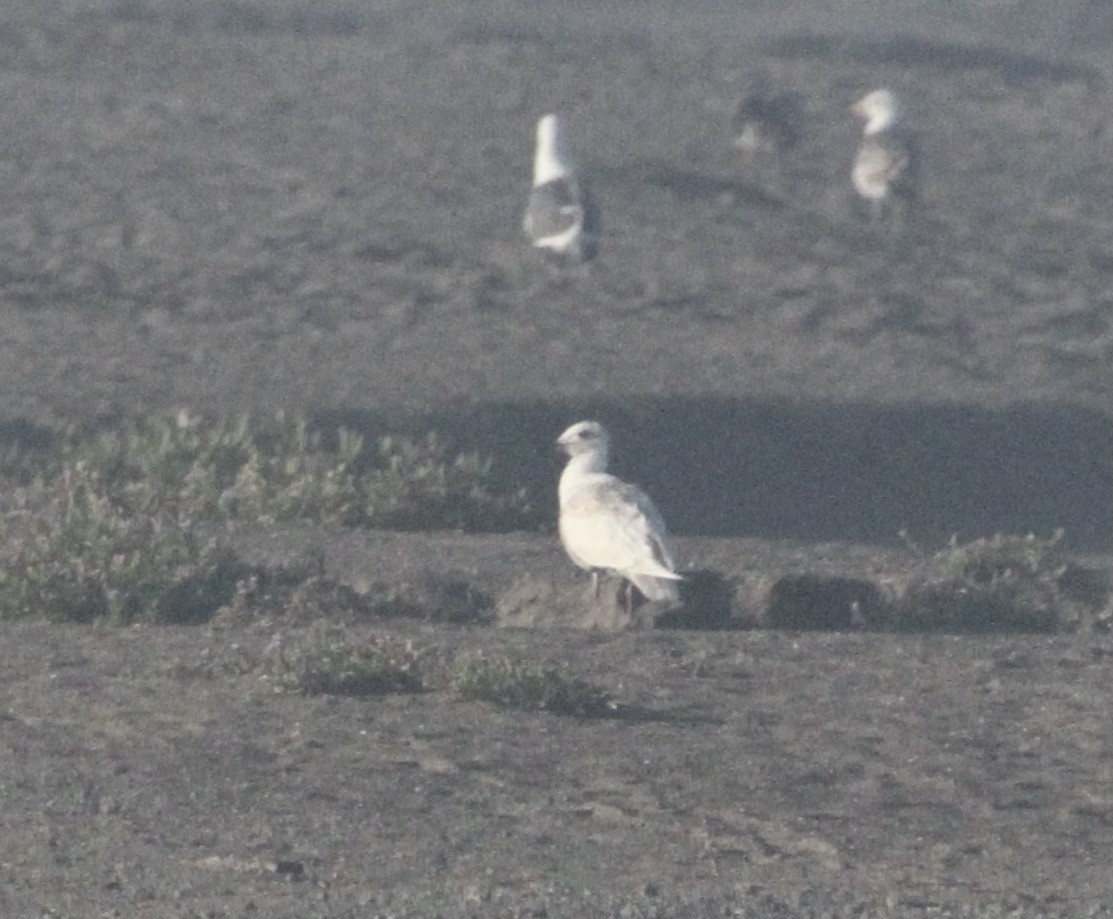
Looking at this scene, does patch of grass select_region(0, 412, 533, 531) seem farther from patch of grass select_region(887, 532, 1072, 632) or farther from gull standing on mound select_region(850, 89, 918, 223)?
gull standing on mound select_region(850, 89, 918, 223)

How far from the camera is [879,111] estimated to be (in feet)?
74.6

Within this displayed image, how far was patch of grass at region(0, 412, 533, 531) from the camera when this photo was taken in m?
11.9

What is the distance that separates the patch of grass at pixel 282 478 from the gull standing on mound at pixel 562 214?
4805 mm

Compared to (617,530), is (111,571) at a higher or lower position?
lower

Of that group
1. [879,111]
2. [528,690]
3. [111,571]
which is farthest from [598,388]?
[879,111]

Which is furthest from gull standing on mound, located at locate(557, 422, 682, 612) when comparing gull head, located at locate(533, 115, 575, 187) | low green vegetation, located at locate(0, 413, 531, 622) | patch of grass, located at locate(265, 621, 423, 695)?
gull head, located at locate(533, 115, 575, 187)

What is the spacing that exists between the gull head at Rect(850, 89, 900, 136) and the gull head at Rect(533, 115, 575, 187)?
9.71 feet

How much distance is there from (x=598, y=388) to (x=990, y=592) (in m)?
5.33

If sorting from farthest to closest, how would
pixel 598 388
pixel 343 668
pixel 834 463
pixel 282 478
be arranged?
pixel 598 388 → pixel 834 463 → pixel 282 478 → pixel 343 668

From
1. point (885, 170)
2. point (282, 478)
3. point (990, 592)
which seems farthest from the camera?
point (885, 170)

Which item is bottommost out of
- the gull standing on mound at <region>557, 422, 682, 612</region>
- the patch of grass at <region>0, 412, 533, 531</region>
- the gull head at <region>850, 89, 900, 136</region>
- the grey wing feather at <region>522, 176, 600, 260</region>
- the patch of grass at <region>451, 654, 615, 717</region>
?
the patch of grass at <region>451, 654, 615, 717</region>

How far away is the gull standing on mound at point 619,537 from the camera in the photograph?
390 inches

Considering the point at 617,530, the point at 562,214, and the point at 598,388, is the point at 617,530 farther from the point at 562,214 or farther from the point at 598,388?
the point at 562,214

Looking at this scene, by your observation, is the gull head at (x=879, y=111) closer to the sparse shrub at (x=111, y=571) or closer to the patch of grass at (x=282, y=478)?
the patch of grass at (x=282, y=478)
